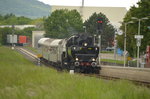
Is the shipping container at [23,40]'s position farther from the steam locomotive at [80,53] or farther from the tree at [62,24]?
the steam locomotive at [80,53]

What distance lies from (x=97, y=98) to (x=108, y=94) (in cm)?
70

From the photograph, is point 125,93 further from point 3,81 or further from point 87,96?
point 3,81

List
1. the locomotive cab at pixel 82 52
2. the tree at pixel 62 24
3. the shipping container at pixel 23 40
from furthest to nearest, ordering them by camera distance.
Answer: the shipping container at pixel 23 40 < the tree at pixel 62 24 < the locomotive cab at pixel 82 52

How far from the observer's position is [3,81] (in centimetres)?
1977

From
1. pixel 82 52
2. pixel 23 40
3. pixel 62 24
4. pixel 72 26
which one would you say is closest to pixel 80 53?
pixel 82 52

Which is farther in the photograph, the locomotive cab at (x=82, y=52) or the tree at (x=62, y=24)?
the tree at (x=62, y=24)

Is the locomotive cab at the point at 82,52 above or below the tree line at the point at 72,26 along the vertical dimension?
below

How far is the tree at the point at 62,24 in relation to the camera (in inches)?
4451

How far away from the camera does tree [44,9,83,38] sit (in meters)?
113

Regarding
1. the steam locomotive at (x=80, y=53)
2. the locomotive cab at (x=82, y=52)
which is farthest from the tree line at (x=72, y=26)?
the locomotive cab at (x=82, y=52)

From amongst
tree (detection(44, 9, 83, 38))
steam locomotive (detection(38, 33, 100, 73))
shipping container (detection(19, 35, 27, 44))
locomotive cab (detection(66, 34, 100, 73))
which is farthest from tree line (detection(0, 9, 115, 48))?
locomotive cab (detection(66, 34, 100, 73))

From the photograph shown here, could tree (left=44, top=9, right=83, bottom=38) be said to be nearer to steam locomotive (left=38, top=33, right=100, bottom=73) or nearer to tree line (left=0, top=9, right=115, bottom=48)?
tree line (left=0, top=9, right=115, bottom=48)

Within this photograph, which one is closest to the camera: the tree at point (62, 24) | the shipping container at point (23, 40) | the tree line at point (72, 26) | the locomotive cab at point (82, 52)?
the locomotive cab at point (82, 52)

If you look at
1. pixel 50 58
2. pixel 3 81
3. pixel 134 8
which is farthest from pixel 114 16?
pixel 3 81
